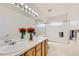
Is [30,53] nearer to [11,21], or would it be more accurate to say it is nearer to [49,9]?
[11,21]

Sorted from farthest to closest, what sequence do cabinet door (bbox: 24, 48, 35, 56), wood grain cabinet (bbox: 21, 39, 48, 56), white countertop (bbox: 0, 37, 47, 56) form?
1. wood grain cabinet (bbox: 21, 39, 48, 56)
2. cabinet door (bbox: 24, 48, 35, 56)
3. white countertop (bbox: 0, 37, 47, 56)

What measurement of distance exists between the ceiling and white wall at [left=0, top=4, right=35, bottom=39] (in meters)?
0.24

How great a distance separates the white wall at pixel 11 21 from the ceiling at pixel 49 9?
A: 0.77 ft

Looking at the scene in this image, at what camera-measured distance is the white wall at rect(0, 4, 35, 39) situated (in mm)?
1562

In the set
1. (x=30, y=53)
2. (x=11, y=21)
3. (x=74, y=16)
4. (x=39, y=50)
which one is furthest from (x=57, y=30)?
(x=11, y=21)

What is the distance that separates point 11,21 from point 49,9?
0.67m

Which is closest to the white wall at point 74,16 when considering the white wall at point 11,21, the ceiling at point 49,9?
the ceiling at point 49,9

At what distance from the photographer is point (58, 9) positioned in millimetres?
1625

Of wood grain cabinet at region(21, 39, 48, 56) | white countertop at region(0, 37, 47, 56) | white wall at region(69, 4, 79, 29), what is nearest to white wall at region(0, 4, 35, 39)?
white countertop at region(0, 37, 47, 56)

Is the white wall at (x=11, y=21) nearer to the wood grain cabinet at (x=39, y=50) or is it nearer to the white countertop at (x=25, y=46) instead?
the white countertop at (x=25, y=46)

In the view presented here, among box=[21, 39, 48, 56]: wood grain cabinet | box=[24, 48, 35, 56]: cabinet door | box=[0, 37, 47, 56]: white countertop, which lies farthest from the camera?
box=[21, 39, 48, 56]: wood grain cabinet

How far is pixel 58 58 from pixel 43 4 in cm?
87

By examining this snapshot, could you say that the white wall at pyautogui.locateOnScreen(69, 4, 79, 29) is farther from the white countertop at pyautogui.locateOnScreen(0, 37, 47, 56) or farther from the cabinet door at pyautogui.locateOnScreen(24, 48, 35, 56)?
the cabinet door at pyautogui.locateOnScreen(24, 48, 35, 56)

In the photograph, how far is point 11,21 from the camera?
1.67 metres
